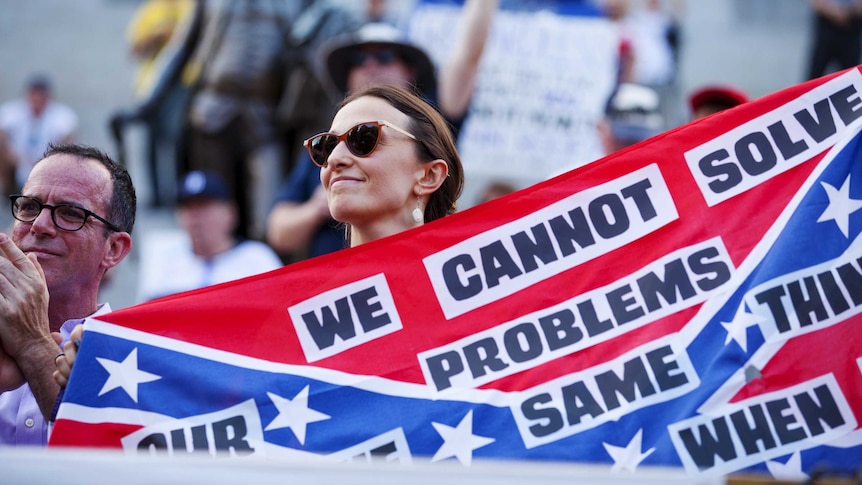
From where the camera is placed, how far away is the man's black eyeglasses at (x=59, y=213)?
125 inches

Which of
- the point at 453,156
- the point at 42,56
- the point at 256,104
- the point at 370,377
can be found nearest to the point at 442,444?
the point at 370,377

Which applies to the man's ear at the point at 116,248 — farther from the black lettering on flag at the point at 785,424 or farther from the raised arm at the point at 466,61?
the raised arm at the point at 466,61

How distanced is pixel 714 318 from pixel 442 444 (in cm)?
79

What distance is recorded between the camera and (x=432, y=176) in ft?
11.2

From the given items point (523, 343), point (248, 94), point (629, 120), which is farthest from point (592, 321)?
point (248, 94)

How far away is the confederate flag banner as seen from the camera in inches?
117

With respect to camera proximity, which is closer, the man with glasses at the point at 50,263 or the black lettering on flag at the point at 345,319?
the man with glasses at the point at 50,263

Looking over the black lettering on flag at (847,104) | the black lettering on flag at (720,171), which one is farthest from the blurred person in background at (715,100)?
the black lettering on flag at (720,171)

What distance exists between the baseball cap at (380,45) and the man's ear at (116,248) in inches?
86.5

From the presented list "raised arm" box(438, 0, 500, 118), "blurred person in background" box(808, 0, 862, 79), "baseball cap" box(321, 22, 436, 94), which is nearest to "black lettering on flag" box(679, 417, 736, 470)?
"raised arm" box(438, 0, 500, 118)

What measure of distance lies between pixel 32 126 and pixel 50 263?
795cm

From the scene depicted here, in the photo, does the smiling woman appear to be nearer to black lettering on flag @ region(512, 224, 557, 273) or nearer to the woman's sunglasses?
the woman's sunglasses

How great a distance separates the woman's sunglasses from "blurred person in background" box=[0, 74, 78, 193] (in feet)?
24.9

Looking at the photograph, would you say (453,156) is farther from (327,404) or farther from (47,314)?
(47,314)
